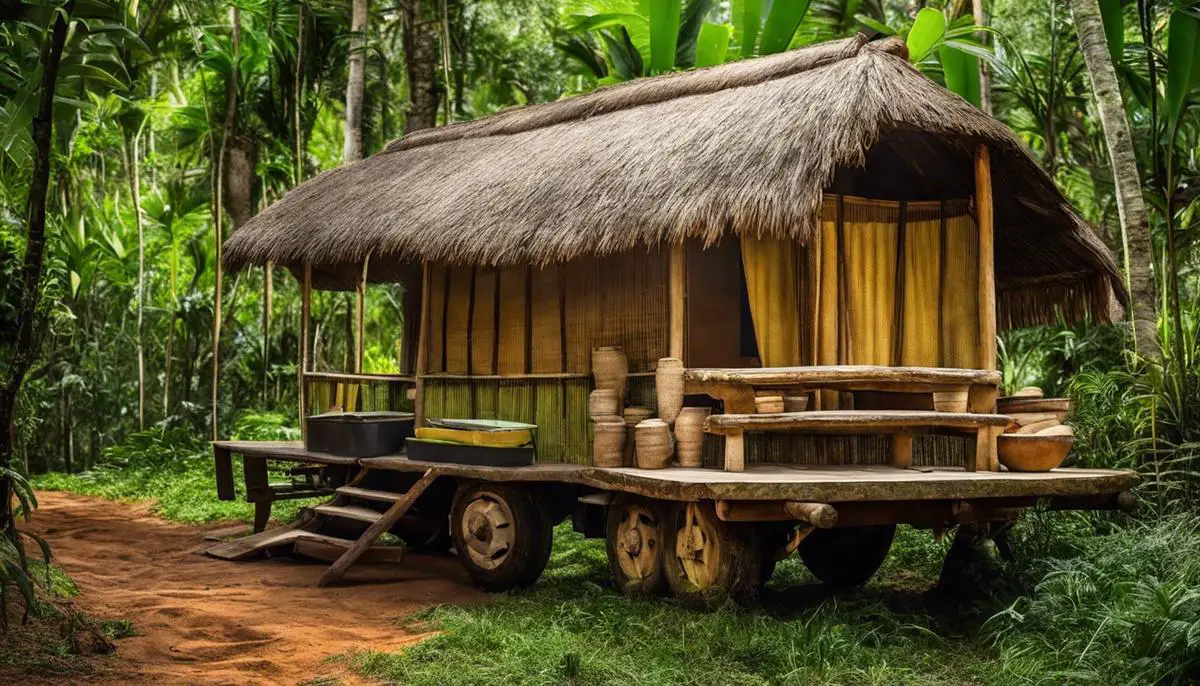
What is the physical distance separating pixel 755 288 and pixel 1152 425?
293 cm

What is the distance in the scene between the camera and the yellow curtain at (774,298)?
738 centimetres

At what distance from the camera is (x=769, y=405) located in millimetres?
6465

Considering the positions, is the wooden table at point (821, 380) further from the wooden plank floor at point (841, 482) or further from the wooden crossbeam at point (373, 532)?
the wooden crossbeam at point (373, 532)

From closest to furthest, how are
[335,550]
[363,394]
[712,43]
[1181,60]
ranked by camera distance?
[1181,60] < [335,550] < [363,394] < [712,43]

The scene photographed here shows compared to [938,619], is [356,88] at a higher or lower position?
higher

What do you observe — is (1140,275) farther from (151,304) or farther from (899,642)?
(151,304)

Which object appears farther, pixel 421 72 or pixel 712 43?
pixel 421 72

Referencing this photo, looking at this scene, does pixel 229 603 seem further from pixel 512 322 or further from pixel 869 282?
pixel 869 282

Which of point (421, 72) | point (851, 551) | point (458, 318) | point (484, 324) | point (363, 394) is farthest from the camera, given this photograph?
point (421, 72)

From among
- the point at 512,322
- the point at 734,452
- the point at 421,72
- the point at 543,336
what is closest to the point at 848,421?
the point at 734,452

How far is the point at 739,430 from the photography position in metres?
6.39

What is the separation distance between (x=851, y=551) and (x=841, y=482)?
7.15 feet

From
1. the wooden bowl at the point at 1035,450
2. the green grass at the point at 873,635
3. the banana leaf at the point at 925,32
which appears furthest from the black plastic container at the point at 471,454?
the banana leaf at the point at 925,32

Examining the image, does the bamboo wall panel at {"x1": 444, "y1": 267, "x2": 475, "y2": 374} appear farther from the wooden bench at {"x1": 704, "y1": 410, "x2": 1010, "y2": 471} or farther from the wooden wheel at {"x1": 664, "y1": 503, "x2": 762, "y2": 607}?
the wooden wheel at {"x1": 664, "y1": 503, "x2": 762, "y2": 607}
